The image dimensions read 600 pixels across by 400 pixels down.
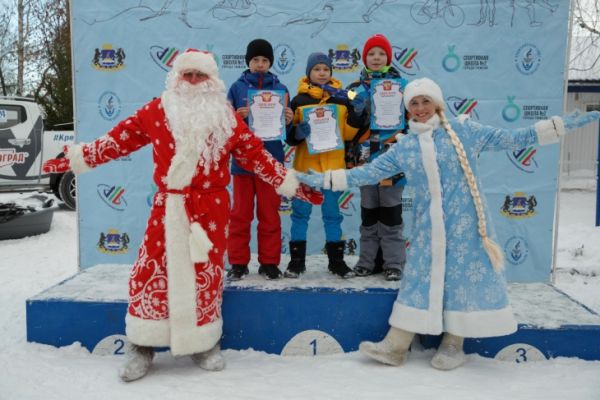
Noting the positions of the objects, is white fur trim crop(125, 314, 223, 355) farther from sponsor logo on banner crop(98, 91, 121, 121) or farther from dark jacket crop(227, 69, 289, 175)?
sponsor logo on banner crop(98, 91, 121, 121)

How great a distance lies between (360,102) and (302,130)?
0.39m

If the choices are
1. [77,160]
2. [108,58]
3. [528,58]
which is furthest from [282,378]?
[528,58]

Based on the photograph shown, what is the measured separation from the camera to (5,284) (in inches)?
200

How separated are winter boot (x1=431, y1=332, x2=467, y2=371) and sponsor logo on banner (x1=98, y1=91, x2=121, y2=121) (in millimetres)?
3000

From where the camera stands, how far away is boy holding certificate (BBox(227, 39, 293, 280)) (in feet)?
10.8

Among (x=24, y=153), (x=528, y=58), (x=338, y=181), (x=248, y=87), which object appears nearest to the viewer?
(x=338, y=181)

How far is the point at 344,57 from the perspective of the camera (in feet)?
14.0

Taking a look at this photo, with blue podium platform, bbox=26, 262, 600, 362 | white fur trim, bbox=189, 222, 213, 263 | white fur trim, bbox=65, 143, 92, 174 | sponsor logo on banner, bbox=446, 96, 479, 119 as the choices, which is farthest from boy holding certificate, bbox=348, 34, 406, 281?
white fur trim, bbox=65, 143, 92, 174

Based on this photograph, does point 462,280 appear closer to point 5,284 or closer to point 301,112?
point 301,112

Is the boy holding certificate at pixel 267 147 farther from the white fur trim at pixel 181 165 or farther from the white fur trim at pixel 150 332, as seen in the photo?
the white fur trim at pixel 150 332

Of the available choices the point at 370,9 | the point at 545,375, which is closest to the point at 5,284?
the point at 370,9

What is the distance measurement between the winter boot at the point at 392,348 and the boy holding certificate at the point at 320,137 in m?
0.63

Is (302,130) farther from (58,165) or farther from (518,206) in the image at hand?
(518,206)

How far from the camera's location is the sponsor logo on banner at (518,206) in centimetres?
435
